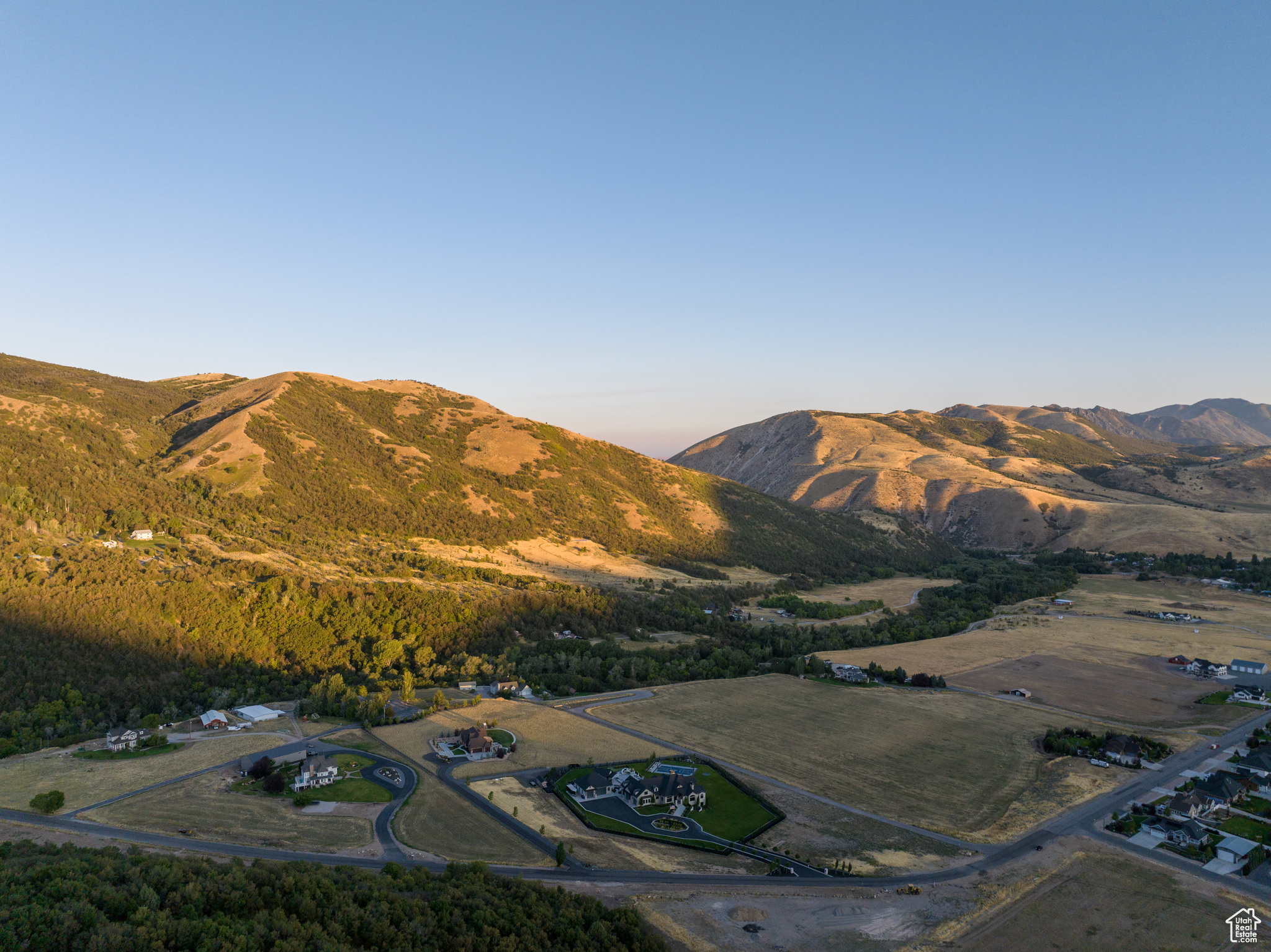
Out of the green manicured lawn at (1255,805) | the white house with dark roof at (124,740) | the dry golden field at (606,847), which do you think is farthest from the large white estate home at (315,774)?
the green manicured lawn at (1255,805)

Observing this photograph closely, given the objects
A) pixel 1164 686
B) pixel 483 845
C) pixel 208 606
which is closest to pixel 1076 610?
pixel 1164 686

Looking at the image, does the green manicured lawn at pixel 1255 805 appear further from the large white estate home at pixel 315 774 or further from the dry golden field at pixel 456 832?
the large white estate home at pixel 315 774

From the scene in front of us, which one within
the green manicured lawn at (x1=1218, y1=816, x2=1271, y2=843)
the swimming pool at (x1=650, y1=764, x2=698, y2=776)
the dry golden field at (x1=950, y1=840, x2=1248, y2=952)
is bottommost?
the swimming pool at (x1=650, y1=764, x2=698, y2=776)

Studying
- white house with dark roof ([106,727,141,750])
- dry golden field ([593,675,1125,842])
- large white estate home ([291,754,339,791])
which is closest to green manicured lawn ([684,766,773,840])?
dry golden field ([593,675,1125,842])

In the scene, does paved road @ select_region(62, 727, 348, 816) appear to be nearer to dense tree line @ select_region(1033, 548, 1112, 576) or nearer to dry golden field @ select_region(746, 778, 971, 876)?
dry golden field @ select_region(746, 778, 971, 876)

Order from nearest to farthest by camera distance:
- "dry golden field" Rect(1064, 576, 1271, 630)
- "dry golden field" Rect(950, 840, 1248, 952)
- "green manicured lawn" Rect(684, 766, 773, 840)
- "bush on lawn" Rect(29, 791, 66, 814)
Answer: "dry golden field" Rect(950, 840, 1248, 952), "bush on lawn" Rect(29, 791, 66, 814), "green manicured lawn" Rect(684, 766, 773, 840), "dry golden field" Rect(1064, 576, 1271, 630)

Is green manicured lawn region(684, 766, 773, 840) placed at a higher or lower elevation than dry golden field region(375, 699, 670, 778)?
higher

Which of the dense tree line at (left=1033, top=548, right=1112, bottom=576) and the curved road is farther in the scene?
the dense tree line at (left=1033, top=548, right=1112, bottom=576)

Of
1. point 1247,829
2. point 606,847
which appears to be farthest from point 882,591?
point 606,847
